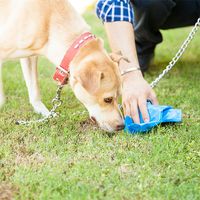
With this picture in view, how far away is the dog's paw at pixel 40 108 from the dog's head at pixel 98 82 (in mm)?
578

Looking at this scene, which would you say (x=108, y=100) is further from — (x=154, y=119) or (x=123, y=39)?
(x=123, y=39)

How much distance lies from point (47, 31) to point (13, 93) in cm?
117

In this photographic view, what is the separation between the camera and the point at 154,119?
3.56 meters

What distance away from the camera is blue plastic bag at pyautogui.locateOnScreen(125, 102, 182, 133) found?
3.52 m

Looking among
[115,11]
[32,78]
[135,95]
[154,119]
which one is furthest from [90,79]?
[32,78]

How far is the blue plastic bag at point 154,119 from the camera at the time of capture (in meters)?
3.52

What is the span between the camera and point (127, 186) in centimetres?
272

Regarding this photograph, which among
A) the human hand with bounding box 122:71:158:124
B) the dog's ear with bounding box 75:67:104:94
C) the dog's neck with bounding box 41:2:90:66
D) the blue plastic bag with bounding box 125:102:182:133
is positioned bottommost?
the blue plastic bag with bounding box 125:102:182:133

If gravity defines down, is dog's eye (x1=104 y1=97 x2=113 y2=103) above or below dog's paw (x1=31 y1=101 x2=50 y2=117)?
above

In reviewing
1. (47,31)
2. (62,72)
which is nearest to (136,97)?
(62,72)

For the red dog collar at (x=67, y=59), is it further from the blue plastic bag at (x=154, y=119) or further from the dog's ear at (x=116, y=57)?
the blue plastic bag at (x=154, y=119)

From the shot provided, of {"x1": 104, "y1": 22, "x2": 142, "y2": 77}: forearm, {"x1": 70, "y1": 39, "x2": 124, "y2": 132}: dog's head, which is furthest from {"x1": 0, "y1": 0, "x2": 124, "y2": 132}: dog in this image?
{"x1": 104, "y1": 22, "x2": 142, "y2": 77}: forearm

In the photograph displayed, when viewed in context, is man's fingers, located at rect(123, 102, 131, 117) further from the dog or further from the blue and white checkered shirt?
the blue and white checkered shirt

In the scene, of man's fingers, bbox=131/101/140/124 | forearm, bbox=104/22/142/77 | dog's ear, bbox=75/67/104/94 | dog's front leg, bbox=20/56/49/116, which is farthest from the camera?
dog's front leg, bbox=20/56/49/116
